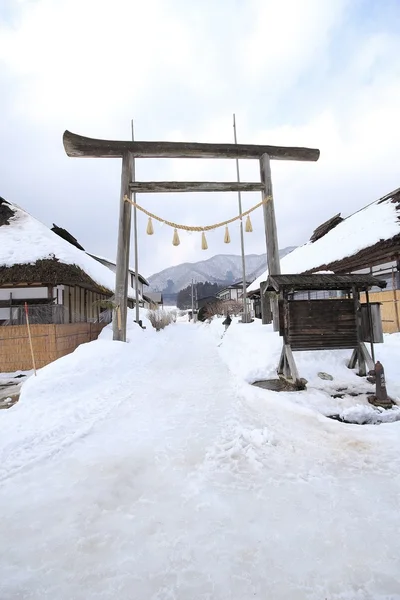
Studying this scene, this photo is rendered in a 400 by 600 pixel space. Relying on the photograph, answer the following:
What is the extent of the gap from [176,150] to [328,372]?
8.51m

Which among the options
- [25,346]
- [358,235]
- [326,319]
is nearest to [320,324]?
[326,319]

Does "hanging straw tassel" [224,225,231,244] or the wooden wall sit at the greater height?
"hanging straw tassel" [224,225,231,244]

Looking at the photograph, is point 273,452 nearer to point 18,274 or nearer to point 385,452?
point 385,452

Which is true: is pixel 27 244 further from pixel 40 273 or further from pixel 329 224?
pixel 329 224

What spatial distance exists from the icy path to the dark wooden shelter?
211cm

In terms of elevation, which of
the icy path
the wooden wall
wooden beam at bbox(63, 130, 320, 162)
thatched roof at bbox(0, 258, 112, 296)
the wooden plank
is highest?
wooden beam at bbox(63, 130, 320, 162)

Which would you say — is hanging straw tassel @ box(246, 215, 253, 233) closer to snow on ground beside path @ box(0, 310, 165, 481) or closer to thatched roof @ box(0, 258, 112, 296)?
snow on ground beside path @ box(0, 310, 165, 481)

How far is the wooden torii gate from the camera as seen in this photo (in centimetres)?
1023

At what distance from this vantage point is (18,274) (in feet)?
34.7

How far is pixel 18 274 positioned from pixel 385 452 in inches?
453

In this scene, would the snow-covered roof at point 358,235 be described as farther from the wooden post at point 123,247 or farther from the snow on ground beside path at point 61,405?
the snow on ground beside path at point 61,405

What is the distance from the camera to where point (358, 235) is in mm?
14508

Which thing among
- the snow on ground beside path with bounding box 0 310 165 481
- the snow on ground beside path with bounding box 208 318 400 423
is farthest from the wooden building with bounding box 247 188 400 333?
the snow on ground beside path with bounding box 0 310 165 481

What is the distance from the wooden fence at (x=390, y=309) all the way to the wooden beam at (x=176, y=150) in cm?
619
